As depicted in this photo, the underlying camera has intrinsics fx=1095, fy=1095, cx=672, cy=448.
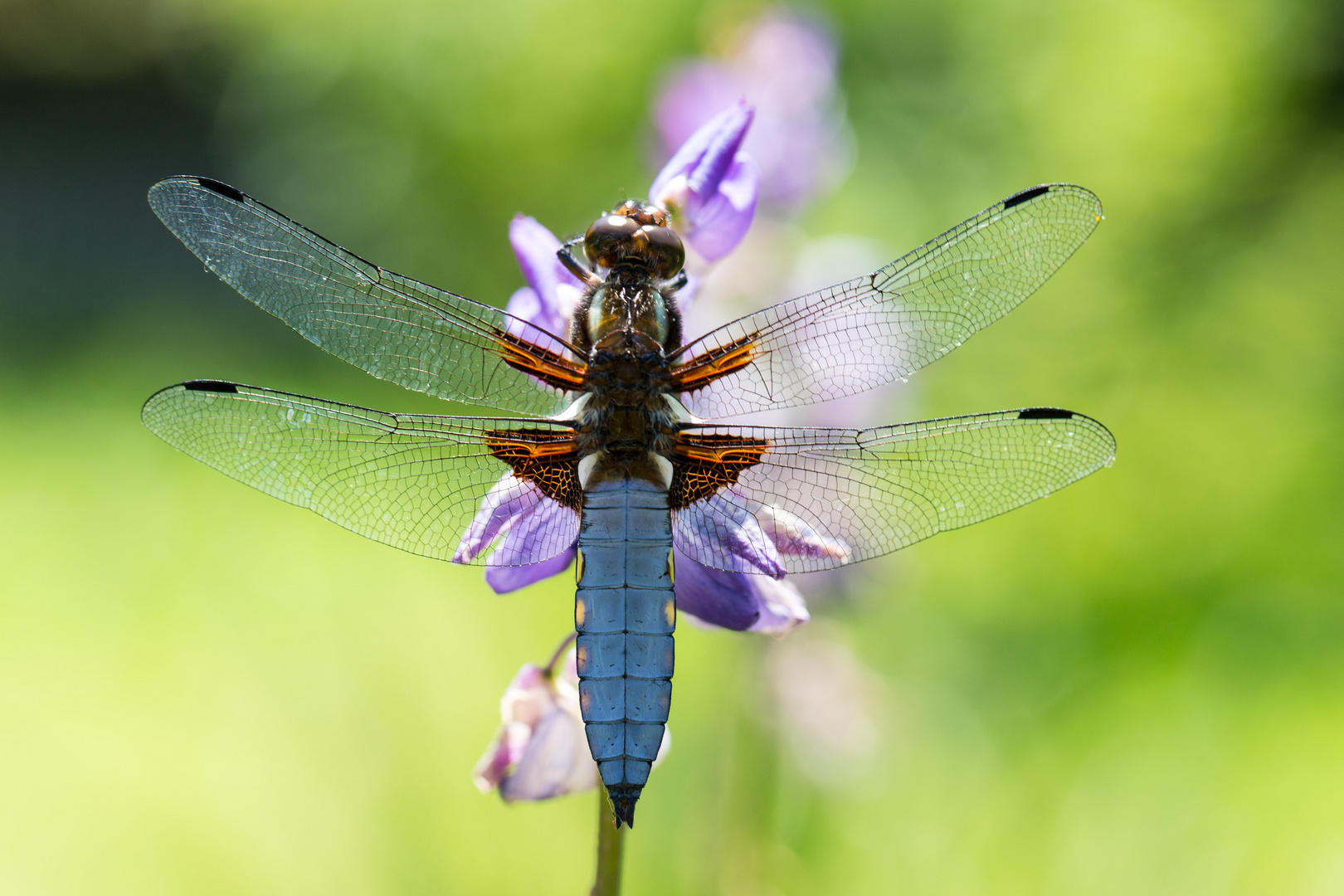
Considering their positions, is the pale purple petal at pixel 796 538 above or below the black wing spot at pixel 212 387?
below

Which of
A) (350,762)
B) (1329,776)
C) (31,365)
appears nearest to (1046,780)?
(1329,776)

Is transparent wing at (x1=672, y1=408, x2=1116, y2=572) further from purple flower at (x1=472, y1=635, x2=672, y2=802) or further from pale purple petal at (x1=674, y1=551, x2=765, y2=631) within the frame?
purple flower at (x1=472, y1=635, x2=672, y2=802)

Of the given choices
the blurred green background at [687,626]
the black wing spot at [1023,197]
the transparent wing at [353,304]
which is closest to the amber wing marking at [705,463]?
the transparent wing at [353,304]

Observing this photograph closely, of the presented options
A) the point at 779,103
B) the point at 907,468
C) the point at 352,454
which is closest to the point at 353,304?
the point at 352,454

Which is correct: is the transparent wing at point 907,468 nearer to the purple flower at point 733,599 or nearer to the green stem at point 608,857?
the purple flower at point 733,599

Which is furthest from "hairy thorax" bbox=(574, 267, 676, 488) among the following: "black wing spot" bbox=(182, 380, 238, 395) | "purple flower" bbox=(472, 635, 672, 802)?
"black wing spot" bbox=(182, 380, 238, 395)

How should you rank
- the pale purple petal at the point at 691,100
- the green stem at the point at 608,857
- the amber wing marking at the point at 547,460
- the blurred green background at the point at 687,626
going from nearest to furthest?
the green stem at the point at 608,857 < the amber wing marking at the point at 547,460 < the pale purple petal at the point at 691,100 < the blurred green background at the point at 687,626

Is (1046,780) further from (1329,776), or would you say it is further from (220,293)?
(220,293)
